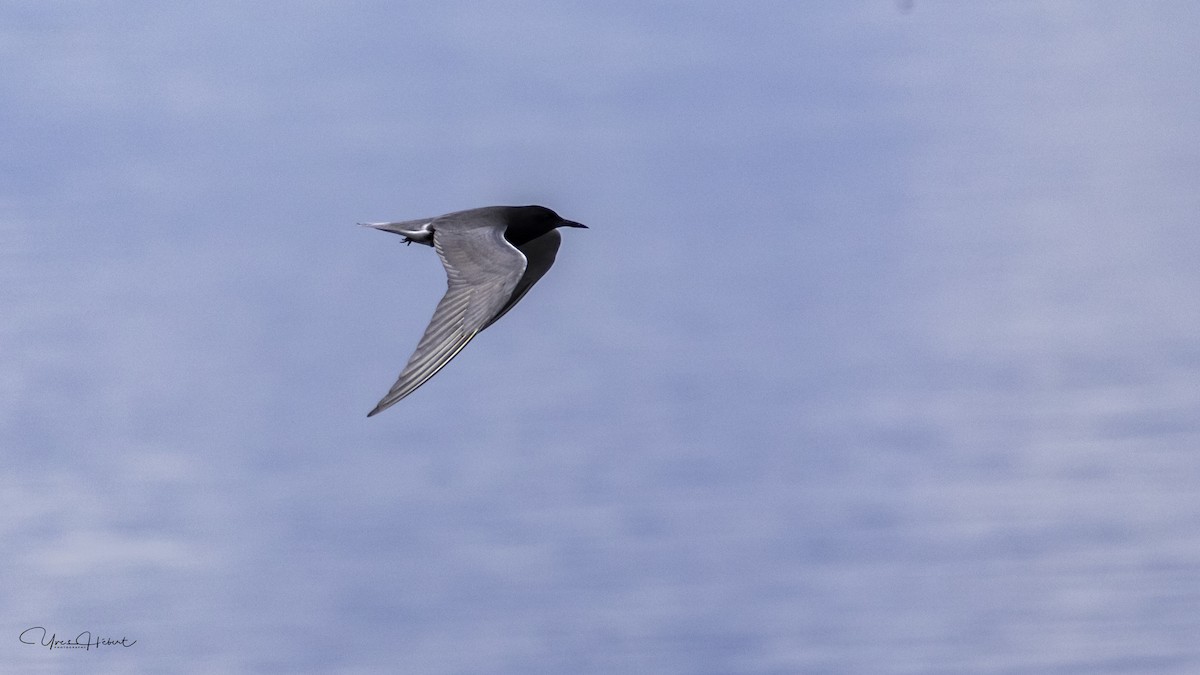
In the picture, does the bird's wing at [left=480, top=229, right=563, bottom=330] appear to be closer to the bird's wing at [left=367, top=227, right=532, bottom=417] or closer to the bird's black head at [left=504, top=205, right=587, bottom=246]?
the bird's black head at [left=504, top=205, right=587, bottom=246]

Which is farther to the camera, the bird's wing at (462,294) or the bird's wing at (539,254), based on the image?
the bird's wing at (539,254)

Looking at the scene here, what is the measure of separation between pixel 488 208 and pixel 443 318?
3775 mm

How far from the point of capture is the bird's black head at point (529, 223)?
19.5m

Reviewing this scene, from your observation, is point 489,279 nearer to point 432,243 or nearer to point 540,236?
point 432,243

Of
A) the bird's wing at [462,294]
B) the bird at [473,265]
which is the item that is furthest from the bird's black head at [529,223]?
the bird's wing at [462,294]

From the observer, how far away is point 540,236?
20.2 metres

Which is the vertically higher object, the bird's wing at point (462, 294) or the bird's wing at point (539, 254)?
the bird's wing at point (539, 254)

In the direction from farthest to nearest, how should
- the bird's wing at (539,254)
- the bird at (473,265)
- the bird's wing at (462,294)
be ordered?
1. the bird's wing at (539,254)
2. the bird at (473,265)
3. the bird's wing at (462,294)

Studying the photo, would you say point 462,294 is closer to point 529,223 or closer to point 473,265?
point 473,265

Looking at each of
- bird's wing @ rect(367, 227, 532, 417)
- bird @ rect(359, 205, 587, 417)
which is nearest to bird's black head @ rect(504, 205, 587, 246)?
bird @ rect(359, 205, 587, 417)

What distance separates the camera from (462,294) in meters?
16.5

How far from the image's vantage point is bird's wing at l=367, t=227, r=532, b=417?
48.6 ft

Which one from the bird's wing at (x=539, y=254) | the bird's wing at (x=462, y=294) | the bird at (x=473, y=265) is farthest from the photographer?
the bird's wing at (x=539, y=254)

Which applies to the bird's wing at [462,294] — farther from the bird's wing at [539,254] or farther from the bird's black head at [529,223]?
the bird's wing at [539,254]
